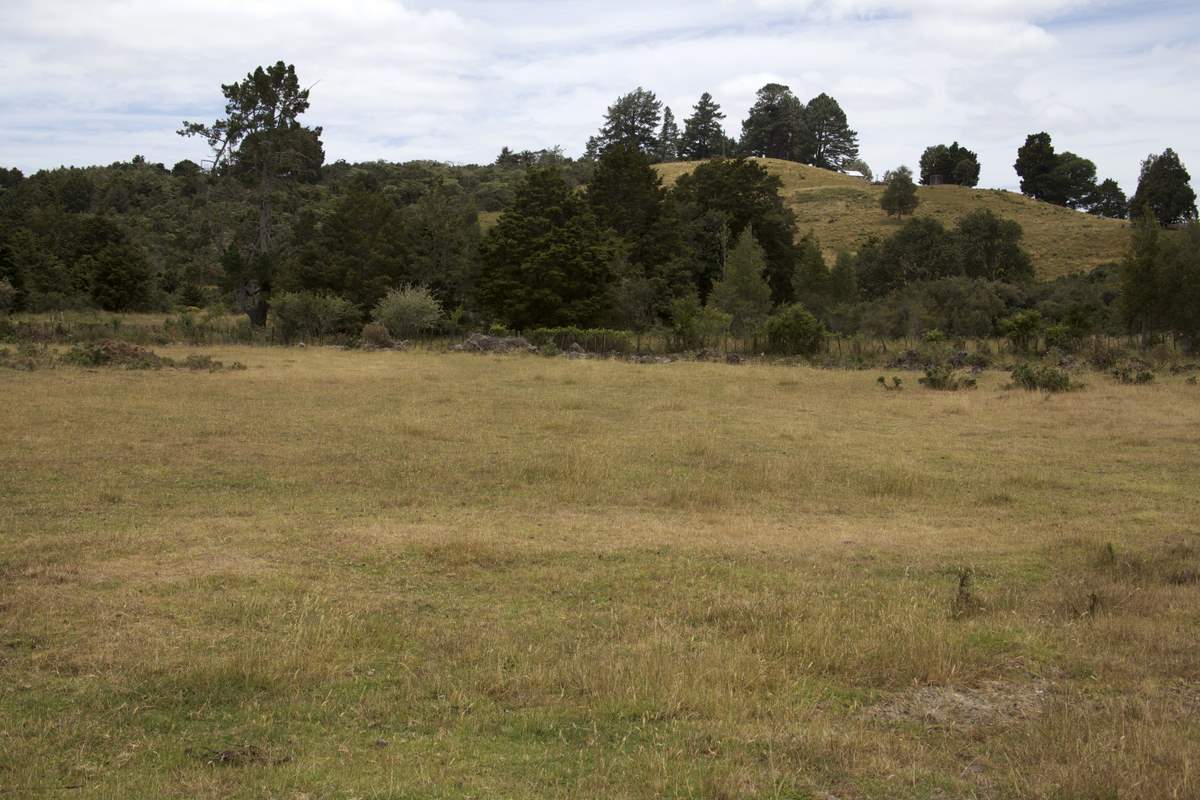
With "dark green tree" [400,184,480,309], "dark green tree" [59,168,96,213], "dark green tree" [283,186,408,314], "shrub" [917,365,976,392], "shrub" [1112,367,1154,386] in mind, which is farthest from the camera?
"dark green tree" [59,168,96,213]

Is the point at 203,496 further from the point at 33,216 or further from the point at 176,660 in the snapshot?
the point at 33,216

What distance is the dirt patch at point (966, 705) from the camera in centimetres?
541

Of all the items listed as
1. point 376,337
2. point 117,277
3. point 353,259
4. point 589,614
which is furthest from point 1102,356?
point 117,277

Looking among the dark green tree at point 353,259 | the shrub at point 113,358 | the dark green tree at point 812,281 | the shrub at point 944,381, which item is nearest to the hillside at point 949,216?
the dark green tree at point 812,281

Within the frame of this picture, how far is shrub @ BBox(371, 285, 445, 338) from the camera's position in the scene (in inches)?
1702

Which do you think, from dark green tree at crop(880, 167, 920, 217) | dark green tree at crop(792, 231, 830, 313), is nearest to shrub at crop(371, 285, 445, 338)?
dark green tree at crop(792, 231, 830, 313)

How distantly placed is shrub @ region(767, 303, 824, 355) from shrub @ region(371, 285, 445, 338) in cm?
1600

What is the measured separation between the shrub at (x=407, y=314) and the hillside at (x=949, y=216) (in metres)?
34.6

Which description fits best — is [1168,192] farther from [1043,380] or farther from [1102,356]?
[1043,380]

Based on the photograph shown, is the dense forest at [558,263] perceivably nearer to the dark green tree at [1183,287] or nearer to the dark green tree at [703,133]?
the dark green tree at [1183,287]

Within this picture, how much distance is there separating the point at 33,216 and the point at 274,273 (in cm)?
1872

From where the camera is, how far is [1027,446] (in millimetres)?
16953

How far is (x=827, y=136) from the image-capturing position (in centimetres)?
12500

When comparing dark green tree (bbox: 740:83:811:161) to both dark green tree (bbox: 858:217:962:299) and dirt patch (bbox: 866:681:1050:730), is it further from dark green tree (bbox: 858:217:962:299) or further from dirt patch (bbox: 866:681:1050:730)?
dirt patch (bbox: 866:681:1050:730)
